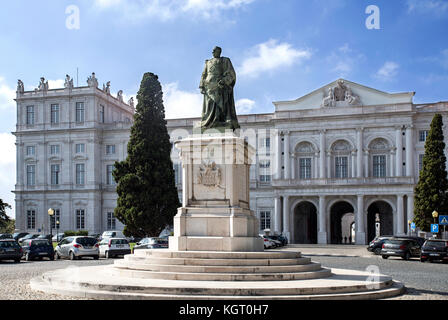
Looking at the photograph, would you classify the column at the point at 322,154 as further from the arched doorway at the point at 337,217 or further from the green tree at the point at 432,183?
the green tree at the point at 432,183

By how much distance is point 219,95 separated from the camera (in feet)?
58.1

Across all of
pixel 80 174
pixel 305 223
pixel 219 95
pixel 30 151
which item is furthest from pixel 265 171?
pixel 219 95

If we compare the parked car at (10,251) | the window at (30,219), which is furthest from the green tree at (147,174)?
the window at (30,219)

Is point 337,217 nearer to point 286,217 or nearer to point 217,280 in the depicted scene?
point 286,217

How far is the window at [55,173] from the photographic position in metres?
66.8

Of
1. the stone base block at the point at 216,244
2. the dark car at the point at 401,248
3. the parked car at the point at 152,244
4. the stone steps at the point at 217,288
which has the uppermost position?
the stone base block at the point at 216,244

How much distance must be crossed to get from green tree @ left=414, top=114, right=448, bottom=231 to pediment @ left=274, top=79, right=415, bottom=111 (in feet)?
33.8

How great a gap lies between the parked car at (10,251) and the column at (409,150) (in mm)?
38094

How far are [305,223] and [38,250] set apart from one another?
115 ft

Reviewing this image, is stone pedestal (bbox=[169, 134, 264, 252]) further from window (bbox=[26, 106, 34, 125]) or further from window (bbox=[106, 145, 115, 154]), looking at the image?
window (bbox=[26, 106, 34, 125])

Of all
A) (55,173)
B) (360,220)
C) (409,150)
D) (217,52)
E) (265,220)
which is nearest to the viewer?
(217,52)

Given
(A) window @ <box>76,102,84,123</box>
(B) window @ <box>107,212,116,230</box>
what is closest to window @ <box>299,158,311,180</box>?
(B) window @ <box>107,212,116,230</box>

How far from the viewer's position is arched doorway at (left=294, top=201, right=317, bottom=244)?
194 ft
